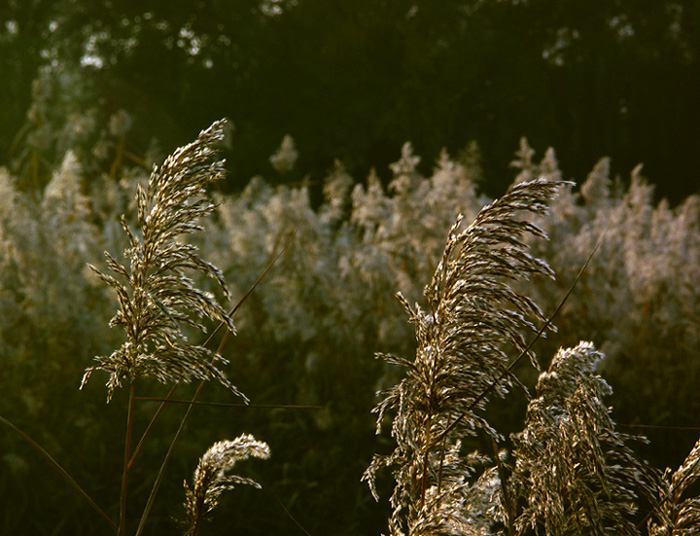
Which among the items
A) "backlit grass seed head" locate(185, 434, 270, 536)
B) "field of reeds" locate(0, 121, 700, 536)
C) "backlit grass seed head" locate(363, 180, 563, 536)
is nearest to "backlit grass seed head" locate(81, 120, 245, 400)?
"field of reeds" locate(0, 121, 700, 536)

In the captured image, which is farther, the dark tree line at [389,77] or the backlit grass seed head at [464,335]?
the dark tree line at [389,77]

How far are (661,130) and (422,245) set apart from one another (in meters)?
14.4

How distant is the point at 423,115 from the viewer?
50.3 feet

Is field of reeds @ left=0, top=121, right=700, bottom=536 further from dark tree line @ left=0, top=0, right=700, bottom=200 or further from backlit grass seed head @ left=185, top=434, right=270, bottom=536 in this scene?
dark tree line @ left=0, top=0, right=700, bottom=200

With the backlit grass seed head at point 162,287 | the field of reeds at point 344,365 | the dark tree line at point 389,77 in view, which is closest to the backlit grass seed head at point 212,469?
the field of reeds at point 344,365

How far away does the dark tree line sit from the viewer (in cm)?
1589

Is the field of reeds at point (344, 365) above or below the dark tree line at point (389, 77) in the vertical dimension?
below

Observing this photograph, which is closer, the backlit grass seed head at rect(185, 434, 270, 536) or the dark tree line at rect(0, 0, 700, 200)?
the backlit grass seed head at rect(185, 434, 270, 536)

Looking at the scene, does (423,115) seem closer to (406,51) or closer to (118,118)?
(406,51)

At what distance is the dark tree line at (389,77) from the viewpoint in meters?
15.9

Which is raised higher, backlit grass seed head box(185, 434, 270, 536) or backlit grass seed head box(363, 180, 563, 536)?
backlit grass seed head box(363, 180, 563, 536)

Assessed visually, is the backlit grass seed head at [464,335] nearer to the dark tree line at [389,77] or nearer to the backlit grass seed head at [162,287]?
the backlit grass seed head at [162,287]

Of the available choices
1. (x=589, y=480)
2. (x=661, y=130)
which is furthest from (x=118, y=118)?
(x=661, y=130)

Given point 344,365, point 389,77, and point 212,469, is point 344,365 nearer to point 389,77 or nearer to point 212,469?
point 212,469
